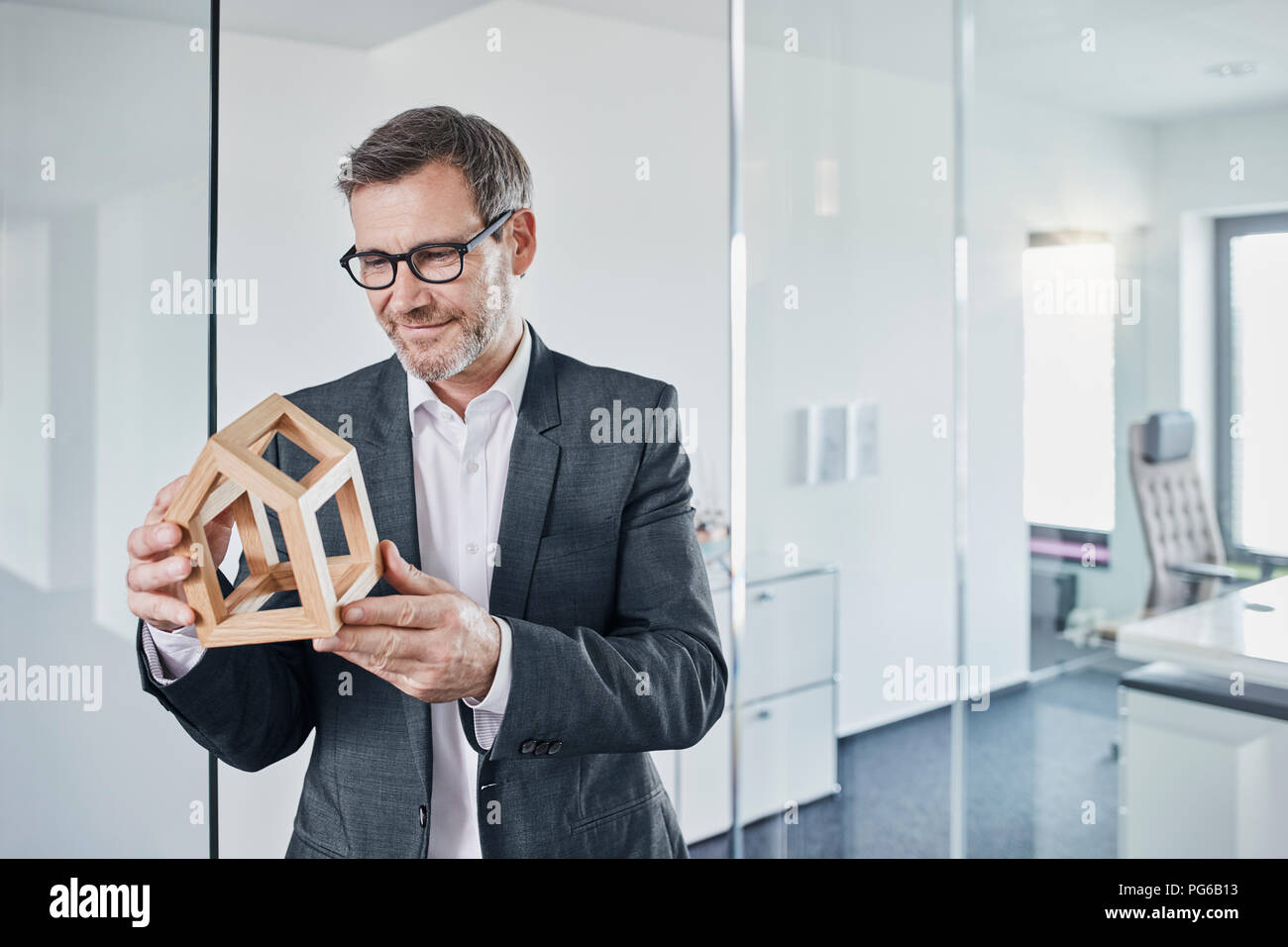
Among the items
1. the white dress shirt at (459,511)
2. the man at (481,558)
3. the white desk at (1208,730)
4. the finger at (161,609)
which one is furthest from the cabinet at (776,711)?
the finger at (161,609)

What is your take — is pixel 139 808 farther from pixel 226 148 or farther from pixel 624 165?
pixel 624 165

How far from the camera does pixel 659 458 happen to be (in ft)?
5.25

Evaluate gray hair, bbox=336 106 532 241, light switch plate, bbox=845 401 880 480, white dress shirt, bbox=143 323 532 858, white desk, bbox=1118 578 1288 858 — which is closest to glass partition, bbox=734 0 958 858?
light switch plate, bbox=845 401 880 480

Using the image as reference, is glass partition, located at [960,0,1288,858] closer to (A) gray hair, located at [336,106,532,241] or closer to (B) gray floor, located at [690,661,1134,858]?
(B) gray floor, located at [690,661,1134,858]

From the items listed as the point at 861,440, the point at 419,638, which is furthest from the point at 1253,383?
the point at 419,638

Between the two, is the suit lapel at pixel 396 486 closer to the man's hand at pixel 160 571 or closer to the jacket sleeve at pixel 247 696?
the jacket sleeve at pixel 247 696

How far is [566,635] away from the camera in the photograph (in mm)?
1396

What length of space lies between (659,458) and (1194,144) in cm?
141

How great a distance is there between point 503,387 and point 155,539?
1.97 feet

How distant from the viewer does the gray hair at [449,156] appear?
161 cm

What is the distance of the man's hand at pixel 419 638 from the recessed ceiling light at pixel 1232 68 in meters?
1.88

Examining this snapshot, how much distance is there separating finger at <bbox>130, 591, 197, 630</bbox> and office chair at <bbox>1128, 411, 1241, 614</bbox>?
6.26 ft

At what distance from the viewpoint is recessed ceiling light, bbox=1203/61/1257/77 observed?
1970mm
